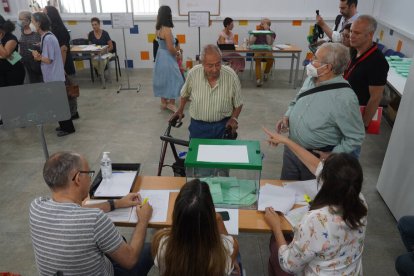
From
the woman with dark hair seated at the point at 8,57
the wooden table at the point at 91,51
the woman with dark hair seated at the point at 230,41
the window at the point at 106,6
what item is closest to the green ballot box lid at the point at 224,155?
the woman with dark hair seated at the point at 8,57

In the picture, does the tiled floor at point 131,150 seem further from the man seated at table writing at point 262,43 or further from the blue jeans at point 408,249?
the blue jeans at point 408,249

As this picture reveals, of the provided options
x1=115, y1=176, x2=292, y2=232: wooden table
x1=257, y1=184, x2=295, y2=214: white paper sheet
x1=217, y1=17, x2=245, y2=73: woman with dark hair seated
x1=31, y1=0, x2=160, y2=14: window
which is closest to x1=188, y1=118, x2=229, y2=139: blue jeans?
x1=115, y1=176, x2=292, y2=232: wooden table

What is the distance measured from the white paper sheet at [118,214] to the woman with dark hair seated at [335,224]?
3.22 ft

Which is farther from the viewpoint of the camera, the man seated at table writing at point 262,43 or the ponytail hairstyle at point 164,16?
the man seated at table writing at point 262,43

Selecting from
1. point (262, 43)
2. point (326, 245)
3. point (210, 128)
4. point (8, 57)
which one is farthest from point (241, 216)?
point (262, 43)

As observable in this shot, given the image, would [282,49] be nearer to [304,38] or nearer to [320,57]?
[304,38]

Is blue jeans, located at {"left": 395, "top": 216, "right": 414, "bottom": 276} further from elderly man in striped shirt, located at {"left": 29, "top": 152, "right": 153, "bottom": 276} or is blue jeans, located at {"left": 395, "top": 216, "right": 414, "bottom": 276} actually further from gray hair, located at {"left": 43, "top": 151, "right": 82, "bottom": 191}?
gray hair, located at {"left": 43, "top": 151, "right": 82, "bottom": 191}

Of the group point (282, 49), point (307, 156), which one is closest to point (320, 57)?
point (307, 156)

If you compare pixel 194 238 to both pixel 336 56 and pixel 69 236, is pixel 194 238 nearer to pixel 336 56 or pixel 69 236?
pixel 69 236

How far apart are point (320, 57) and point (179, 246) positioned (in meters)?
1.50

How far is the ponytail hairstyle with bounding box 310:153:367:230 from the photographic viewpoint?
4.83 feet

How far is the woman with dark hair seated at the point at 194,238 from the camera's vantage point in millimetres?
1346

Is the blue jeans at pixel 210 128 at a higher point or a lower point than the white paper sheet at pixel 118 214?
higher

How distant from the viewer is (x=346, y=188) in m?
1.47
